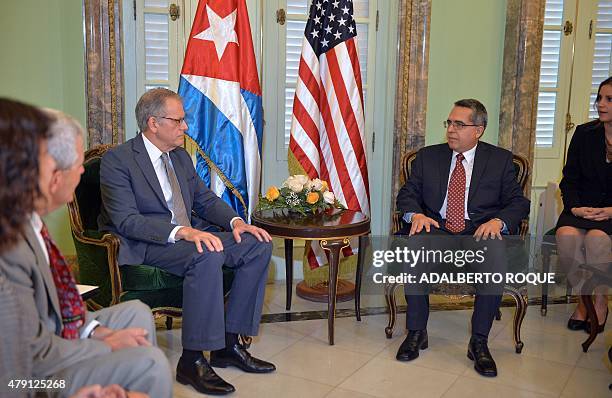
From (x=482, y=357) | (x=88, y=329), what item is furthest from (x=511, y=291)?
(x=88, y=329)

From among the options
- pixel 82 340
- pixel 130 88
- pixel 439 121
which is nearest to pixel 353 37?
pixel 439 121

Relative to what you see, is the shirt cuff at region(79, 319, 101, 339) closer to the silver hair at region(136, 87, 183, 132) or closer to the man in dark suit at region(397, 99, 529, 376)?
the silver hair at region(136, 87, 183, 132)

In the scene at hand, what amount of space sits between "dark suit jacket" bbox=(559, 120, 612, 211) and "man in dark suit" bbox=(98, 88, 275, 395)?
2.04 metres

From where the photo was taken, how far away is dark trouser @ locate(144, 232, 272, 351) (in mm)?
2879

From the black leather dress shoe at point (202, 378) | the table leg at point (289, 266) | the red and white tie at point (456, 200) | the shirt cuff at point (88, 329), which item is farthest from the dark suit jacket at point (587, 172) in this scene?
the shirt cuff at point (88, 329)

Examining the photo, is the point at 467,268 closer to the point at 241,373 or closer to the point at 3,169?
the point at 241,373

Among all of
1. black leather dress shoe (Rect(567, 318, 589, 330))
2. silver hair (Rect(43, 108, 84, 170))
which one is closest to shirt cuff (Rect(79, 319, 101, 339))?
silver hair (Rect(43, 108, 84, 170))

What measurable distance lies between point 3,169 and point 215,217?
2.03 metres

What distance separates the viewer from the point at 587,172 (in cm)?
386

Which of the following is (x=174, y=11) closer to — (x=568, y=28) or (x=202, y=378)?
(x=202, y=378)

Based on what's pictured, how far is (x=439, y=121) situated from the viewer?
469cm

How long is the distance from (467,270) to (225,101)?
69.8 inches

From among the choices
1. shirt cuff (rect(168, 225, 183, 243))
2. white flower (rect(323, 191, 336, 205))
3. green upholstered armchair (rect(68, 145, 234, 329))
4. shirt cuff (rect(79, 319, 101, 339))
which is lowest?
green upholstered armchair (rect(68, 145, 234, 329))

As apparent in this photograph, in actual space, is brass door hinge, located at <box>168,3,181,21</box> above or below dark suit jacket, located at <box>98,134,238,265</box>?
above
